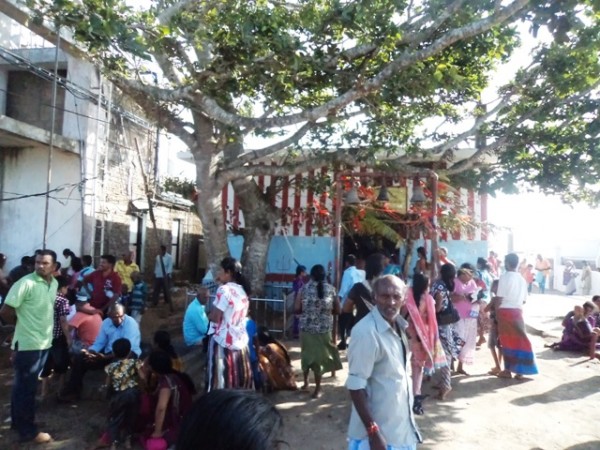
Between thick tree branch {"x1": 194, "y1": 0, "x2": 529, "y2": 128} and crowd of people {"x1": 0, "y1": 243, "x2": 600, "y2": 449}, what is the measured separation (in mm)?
2324

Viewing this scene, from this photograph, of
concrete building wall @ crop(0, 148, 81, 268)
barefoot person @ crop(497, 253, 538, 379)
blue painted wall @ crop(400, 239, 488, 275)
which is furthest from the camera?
blue painted wall @ crop(400, 239, 488, 275)

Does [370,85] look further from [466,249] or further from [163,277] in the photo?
[466,249]

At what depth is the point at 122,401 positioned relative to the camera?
4.30 m

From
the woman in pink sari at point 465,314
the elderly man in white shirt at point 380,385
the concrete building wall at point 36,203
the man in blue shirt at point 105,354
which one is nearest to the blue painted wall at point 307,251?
the concrete building wall at point 36,203

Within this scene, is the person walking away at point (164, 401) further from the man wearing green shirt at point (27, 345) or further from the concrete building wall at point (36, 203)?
the concrete building wall at point (36, 203)

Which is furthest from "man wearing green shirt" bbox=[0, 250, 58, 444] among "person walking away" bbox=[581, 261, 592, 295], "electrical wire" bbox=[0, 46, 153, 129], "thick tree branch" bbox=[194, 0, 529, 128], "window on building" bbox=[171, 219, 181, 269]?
"person walking away" bbox=[581, 261, 592, 295]

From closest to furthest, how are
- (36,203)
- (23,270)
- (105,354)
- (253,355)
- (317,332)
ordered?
1. (253,355)
2. (105,354)
3. (317,332)
4. (23,270)
5. (36,203)

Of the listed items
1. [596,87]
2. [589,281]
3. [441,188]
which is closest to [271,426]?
[596,87]

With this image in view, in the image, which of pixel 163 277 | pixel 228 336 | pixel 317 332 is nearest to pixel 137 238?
pixel 163 277

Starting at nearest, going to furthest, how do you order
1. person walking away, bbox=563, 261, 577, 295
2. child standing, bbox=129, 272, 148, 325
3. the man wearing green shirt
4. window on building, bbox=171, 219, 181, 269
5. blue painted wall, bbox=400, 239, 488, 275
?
the man wearing green shirt < child standing, bbox=129, 272, 148, 325 < blue painted wall, bbox=400, 239, 488, 275 < window on building, bbox=171, 219, 181, 269 < person walking away, bbox=563, 261, 577, 295

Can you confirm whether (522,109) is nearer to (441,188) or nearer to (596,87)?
(596,87)

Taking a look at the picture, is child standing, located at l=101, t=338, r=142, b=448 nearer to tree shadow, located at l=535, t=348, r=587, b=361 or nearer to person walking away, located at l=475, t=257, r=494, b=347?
person walking away, located at l=475, t=257, r=494, b=347

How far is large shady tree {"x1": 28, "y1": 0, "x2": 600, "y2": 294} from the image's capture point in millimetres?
6594

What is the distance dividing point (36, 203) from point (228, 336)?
8715 mm
